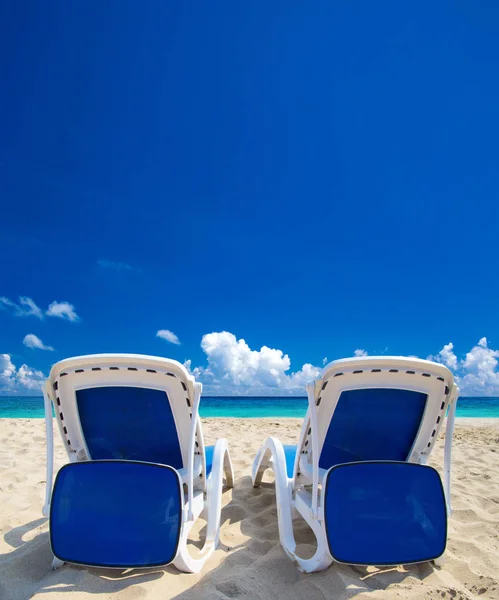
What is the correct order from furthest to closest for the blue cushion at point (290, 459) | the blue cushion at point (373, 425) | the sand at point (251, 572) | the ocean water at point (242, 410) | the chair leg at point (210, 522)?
the ocean water at point (242, 410) < the blue cushion at point (290, 459) < the blue cushion at point (373, 425) < the chair leg at point (210, 522) < the sand at point (251, 572)

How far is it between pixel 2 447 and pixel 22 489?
118 inches

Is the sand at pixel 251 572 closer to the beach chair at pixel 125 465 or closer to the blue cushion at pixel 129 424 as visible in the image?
the beach chair at pixel 125 465

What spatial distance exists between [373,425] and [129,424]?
67.4 inches

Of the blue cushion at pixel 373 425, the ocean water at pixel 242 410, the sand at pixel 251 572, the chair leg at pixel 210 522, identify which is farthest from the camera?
the ocean water at pixel 242 410

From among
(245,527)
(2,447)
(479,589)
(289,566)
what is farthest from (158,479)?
(2,447)

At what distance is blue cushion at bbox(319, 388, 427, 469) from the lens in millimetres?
2625

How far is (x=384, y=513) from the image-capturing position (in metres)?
2.37

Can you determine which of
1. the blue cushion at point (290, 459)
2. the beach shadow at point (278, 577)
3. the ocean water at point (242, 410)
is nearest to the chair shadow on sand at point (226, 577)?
the beach shadow at point (278, 577)

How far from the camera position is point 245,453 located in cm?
646

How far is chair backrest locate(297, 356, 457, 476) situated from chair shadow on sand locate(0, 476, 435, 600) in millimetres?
699

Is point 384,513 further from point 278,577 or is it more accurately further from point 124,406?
point 124,406

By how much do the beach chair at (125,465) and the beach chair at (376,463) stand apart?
0.82 meters

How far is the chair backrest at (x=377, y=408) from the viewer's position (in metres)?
2.48

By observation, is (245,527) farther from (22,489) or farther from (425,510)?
(22,489)
